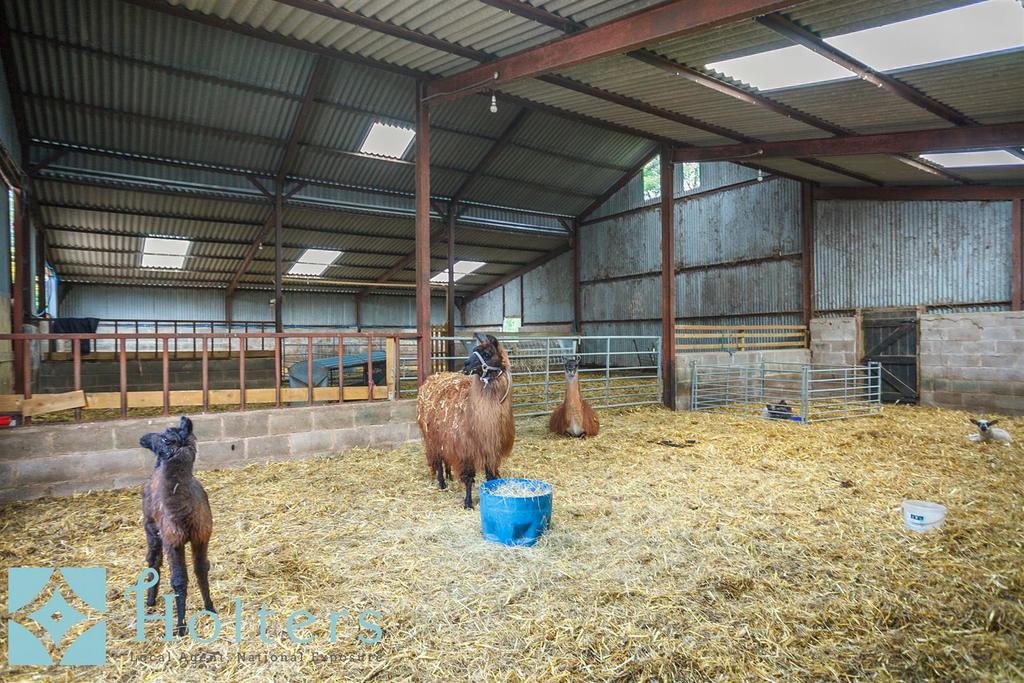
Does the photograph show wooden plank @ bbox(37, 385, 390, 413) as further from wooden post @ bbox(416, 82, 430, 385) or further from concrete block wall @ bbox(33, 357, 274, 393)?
concrete block wall @ bbox(33, 357, 274, 393)

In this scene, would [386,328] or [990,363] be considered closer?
[990,363]

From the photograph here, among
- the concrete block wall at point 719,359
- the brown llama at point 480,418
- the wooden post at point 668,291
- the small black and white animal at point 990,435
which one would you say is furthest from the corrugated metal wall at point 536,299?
the brown llama at point 480,418

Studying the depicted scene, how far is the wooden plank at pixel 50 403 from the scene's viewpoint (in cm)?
445

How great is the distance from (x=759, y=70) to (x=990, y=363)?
6.59 meters

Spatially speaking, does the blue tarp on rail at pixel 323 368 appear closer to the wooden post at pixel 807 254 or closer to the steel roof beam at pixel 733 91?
the steel roof beam at pixel 733 91

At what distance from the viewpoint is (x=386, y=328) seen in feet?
70.6

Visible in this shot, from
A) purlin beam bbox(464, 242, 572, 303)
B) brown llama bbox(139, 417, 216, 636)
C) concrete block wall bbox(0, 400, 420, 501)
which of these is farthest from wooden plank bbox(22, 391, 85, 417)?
purlin beam bbox(464, 242, 572, 303)

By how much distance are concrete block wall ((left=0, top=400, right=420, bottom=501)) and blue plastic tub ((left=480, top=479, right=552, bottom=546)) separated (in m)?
2.99

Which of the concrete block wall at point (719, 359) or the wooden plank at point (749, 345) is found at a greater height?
the wooden plank at point (749, 345)

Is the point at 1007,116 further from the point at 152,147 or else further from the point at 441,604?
the point at 152,147

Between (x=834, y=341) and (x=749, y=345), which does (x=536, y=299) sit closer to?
(x=749, y=345)

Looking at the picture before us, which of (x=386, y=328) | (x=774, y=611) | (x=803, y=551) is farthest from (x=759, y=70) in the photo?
(x=386, y=328)

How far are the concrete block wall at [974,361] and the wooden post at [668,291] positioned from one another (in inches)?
180

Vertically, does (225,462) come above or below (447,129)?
below
